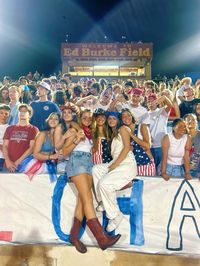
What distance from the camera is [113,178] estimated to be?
467cm

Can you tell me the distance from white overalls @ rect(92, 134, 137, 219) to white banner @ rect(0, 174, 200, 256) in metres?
Result: 0.26

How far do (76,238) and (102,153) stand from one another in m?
1.13

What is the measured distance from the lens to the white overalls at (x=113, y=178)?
15.2ft

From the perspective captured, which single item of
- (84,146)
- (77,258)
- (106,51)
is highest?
(106,51)

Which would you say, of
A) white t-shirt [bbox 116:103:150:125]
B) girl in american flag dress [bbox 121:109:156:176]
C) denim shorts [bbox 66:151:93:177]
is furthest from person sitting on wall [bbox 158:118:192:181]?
white t-shirt [bbox 116:103:150:125]

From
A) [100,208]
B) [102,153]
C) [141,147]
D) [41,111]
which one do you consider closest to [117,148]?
[102,153]

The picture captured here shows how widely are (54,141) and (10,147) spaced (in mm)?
660

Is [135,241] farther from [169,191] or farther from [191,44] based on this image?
[191,44]

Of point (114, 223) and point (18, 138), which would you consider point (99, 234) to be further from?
point (18, 138)

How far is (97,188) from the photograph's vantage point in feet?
15.6

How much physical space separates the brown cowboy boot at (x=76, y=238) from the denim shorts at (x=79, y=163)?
616mm

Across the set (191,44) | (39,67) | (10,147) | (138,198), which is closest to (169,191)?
(138,198)

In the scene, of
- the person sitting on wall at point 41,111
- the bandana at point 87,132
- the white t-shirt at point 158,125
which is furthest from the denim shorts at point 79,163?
the white t-shirt at point 158,125

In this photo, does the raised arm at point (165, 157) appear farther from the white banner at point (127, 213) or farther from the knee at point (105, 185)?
the knee at point (105, 185)
